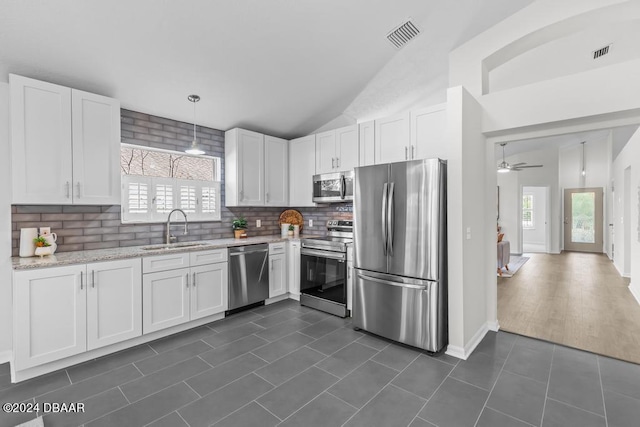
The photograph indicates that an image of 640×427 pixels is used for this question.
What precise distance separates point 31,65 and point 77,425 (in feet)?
9.46

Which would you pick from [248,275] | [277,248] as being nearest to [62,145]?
[248,275]

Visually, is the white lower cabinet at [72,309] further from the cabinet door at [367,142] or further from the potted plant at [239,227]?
the cabinet door at [367,142]

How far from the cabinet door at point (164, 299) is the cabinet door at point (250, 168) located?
1.43 metres

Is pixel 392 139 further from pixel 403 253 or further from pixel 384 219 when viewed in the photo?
pixel 403 253

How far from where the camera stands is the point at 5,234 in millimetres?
2689

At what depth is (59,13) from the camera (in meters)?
2.25

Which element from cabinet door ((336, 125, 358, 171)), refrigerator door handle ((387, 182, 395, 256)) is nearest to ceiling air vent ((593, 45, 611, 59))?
cabinet door ((336, 125, 358, 171))

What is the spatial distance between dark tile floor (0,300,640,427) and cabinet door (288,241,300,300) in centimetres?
123

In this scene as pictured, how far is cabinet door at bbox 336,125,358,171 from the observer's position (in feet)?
13.5

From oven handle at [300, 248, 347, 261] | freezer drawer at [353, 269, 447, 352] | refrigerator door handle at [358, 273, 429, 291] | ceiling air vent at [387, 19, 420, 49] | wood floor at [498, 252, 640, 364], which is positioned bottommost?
wood floor at [498, 252, 640, 364]

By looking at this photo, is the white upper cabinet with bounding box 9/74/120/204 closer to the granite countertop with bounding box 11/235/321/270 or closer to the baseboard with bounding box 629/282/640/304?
the granite countertop with bounding box 11/235/321/270

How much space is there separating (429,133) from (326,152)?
5.15 ft

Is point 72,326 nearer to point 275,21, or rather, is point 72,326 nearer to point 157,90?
point 157,90

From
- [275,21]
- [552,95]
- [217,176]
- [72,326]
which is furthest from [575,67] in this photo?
[72,326]
